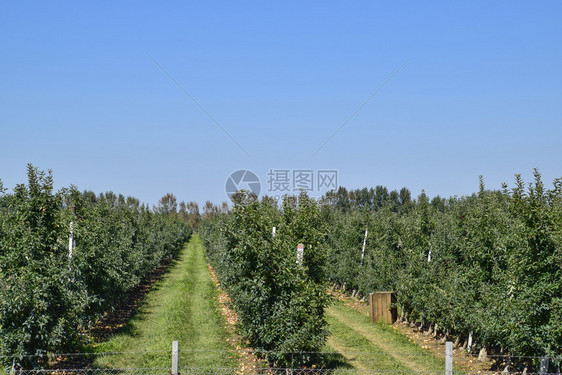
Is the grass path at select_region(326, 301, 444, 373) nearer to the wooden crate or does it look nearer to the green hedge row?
the wooden crate

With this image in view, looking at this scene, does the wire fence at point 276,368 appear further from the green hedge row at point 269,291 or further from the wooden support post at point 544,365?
the green hedge row at point 269,291

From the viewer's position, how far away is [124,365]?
1410cm

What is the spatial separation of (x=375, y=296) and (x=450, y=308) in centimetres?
601

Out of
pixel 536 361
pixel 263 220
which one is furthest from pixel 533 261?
pixel 263 220

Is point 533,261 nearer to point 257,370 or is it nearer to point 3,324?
point 257,370

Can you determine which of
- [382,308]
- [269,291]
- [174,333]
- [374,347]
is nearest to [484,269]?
[374,347]

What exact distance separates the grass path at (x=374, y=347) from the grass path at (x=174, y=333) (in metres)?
4.29

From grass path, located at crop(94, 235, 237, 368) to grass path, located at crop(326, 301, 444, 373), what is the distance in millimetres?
4287

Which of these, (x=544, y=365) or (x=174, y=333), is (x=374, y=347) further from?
(x=174, y=333)

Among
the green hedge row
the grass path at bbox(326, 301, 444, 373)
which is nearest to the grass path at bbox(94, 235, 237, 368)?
the green hedge row

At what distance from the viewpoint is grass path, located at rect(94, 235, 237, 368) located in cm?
1456

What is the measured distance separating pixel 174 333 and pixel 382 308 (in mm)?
10571

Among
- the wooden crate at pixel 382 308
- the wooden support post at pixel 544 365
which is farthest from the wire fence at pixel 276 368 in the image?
the wooden crate at pixel 382 308

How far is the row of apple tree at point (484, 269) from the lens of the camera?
12.0 metres
